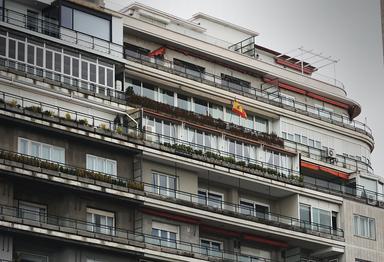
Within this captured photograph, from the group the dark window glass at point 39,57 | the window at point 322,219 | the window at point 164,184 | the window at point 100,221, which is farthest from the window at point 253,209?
the dark window glass at point 39,57

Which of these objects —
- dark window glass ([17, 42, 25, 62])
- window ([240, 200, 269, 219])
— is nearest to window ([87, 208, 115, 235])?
dark window glass ([17, 42, 25, 62])

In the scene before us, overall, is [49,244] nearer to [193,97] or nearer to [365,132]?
[193,97]

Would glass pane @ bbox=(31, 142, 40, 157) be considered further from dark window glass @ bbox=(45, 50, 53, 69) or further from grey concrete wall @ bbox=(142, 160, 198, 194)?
grey concrete wall @ bbox=(142, 160, 198, 194)

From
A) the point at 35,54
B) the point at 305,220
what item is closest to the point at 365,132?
the point at 305,220

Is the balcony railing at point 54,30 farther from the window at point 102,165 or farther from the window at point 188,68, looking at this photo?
the window at point 102,165

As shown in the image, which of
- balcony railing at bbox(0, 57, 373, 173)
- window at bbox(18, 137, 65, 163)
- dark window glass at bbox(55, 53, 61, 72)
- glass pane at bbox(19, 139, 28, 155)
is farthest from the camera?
dark window glass at bbox(55, 53, 61, 72)

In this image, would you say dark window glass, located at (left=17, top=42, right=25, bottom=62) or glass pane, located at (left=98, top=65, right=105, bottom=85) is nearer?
dark window glass, located at (left=17, top=42, right=25, bottom=62)

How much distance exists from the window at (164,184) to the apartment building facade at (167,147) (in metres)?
0.09

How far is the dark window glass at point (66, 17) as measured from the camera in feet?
284

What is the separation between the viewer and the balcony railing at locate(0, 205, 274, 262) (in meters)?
77.7

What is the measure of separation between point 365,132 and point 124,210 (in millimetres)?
27236

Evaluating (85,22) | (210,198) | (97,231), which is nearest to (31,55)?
(85,22)

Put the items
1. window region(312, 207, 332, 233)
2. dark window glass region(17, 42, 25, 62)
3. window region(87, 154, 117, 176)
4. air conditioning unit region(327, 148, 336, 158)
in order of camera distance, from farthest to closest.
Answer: air conditioning unit region(327, 148, 336, 158)
window region(312, 207, 332, 233)
window region(87, 154, 117, 176)
dark window glass region(17, 42, 25, 62)

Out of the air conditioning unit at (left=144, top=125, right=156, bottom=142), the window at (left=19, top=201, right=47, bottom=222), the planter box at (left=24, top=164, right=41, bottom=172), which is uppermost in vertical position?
the air conditioning unit at (left=144, top=125, right=156, bottom=142)
